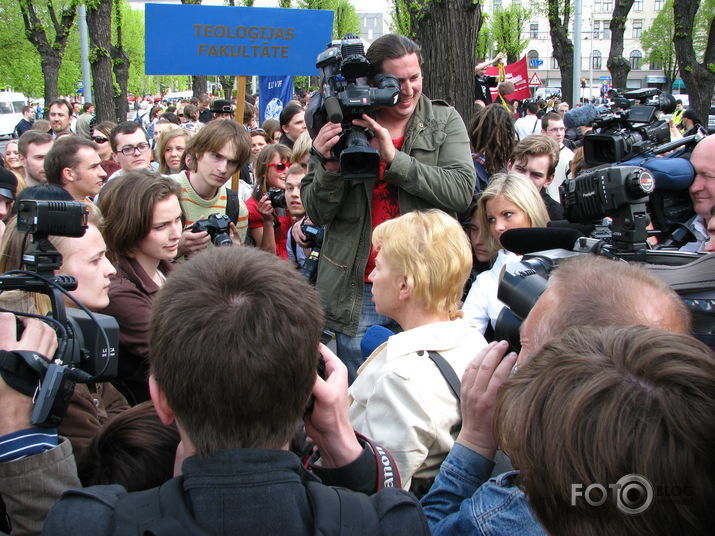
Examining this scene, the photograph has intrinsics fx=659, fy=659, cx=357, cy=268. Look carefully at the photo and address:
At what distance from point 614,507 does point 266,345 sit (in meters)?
0.64

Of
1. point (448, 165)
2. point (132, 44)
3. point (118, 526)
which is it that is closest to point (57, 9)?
point (132, 44)

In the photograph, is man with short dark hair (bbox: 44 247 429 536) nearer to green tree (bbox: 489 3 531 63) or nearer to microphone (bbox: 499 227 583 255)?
microphone (bbox: 499 227 583 255)

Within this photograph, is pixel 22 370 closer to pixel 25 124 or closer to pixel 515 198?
pixel 515 198

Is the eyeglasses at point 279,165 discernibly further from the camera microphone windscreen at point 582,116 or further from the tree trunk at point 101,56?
the tree trunk at point 101,56

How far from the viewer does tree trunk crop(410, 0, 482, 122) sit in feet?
Result: 17.6

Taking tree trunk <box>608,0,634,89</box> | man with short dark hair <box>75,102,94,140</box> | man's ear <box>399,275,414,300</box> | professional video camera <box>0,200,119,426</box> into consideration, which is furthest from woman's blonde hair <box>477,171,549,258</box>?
tree trunk <box>608,0,634,89</box>

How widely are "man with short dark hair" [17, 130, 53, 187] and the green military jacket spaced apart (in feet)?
11.5

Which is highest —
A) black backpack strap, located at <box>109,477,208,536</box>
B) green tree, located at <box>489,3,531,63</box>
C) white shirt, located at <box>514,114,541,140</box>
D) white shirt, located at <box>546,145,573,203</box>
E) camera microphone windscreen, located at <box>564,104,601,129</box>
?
green tree, located at <box>489,3,531,63</box>

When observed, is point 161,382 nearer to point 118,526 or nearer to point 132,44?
point 118,526

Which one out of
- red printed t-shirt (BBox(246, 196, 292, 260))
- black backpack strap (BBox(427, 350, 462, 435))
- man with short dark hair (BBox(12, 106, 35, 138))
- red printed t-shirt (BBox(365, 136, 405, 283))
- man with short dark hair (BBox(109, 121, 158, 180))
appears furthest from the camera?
man with short dark hair (BBox(12, 106, 35, 138))

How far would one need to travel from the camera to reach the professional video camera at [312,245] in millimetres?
3893

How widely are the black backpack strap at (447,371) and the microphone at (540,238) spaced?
0.43 m

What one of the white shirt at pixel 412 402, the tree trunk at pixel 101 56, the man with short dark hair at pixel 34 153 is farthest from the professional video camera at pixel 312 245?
the tree trunk at pixel 101 56

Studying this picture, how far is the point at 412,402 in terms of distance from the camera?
2.00 m
